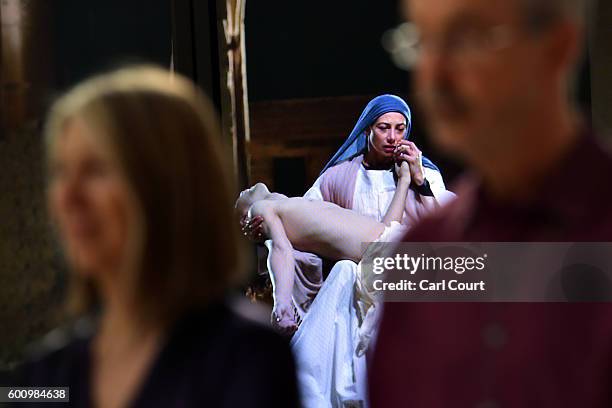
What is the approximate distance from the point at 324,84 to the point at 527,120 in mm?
3284

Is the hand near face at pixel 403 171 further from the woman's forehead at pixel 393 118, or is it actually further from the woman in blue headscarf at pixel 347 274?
the woman's forehead at pixel 393 118

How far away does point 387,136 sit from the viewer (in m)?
3.65

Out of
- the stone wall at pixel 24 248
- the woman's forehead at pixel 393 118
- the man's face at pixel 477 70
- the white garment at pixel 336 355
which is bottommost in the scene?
the white garment at pixel 336 355

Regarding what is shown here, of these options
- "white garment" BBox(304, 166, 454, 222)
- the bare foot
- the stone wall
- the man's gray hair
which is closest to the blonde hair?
the man's gray hair

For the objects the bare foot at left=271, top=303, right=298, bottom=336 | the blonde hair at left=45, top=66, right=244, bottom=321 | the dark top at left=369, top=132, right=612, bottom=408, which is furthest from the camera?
the bare foot at left=271, top=303, right=298, bottom=336

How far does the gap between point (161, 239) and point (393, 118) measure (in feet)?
9.20

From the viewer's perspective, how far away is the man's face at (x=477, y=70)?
2.68 ft

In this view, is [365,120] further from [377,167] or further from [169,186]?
[169,186]

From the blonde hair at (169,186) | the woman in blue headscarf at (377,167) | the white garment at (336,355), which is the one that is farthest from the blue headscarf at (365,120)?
the blonde hair at (169,186)

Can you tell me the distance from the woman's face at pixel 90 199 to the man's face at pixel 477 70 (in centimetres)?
31

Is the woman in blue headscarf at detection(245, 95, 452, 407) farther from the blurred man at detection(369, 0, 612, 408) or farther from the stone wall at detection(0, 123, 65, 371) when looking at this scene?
the blurred man at detection(369, 0, 612, 408)

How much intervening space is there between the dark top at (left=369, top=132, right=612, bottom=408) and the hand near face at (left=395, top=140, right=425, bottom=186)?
260cm

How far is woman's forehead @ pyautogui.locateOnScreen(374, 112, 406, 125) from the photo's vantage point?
12.0 feet

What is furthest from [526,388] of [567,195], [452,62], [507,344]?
[452,62]
